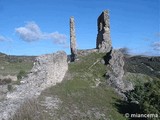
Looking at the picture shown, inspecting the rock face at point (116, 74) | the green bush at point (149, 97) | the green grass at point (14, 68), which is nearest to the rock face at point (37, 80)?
the rock face at point (116, 74)

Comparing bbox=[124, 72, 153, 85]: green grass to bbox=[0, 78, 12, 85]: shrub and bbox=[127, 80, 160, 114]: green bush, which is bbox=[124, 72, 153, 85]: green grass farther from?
bbox=[0, 78, 12, 85]: shrub

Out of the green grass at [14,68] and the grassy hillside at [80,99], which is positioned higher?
the green grass at [14,68]

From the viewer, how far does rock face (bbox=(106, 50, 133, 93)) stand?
92.9 feet

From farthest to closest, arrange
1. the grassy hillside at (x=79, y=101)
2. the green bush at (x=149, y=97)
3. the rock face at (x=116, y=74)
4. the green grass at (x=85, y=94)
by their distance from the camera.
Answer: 1. the rock face at (x=116, y=74)
2. the green bush at (x=149, y=97)
3. the green grass at (x=85, y=94)
4. the grassy hillside at (x=79, y=101)

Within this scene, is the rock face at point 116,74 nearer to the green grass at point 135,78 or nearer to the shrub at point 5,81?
the green grass at point 135,78

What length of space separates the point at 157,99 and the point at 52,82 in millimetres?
7766

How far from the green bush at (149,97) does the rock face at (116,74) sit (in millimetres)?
1675

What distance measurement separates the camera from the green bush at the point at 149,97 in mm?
21594

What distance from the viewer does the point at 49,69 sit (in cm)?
2258

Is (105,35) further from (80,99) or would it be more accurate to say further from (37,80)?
(37,80)

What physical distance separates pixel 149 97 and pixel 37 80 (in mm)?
8332

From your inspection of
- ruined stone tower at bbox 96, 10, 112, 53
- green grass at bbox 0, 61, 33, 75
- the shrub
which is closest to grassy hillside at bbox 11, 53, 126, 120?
ruined stone tower at bbox 96, 10, 112, 53

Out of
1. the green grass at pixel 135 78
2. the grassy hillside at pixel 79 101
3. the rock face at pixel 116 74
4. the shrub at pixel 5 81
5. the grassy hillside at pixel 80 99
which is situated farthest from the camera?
the shrub at pixel 5 81

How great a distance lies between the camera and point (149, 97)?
23078mm
